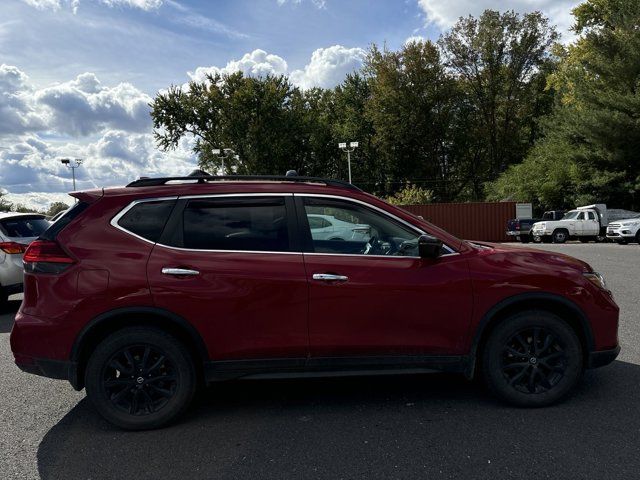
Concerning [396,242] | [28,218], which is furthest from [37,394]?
[28,218]

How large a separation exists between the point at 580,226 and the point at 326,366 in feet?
87.5

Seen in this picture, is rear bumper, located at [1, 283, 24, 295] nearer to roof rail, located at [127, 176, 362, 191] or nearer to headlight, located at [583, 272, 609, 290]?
roof rail, located at [127, 176, 362, 191]

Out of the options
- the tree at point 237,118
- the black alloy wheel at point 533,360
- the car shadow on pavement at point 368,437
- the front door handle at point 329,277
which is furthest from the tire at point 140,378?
the tree at point 237,118

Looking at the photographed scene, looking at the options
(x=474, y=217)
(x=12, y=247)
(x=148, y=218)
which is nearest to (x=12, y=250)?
(x=12, y=247)

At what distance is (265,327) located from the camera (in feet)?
12.2

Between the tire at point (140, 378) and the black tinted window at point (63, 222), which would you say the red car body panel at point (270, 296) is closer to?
the black tinted window at point (63, 222)

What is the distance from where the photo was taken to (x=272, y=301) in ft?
12.1

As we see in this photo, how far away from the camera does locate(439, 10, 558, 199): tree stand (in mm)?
45906

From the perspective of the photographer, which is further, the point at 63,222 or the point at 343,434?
the point at 63,222

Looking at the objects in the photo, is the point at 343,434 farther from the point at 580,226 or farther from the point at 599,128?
the point at 599,128

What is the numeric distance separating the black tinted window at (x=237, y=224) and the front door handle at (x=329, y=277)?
0.31 m

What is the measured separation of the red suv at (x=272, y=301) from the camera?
3676 millimetres

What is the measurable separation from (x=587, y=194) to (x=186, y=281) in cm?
3413

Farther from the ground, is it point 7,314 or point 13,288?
point 13,288
